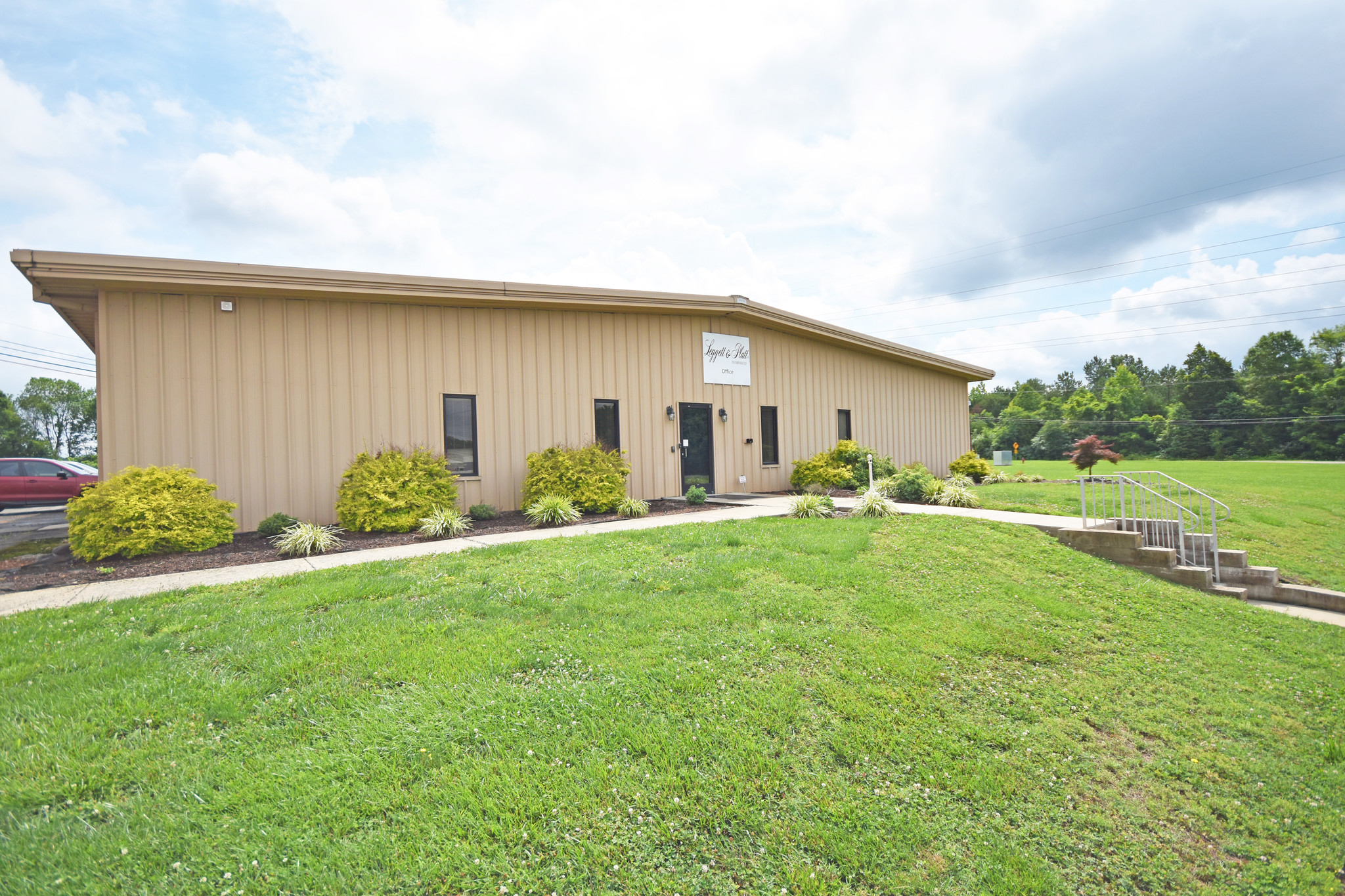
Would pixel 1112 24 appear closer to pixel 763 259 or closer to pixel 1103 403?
pixel 763 259

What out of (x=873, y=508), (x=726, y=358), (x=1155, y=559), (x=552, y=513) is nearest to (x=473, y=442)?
(x=552, y=513)

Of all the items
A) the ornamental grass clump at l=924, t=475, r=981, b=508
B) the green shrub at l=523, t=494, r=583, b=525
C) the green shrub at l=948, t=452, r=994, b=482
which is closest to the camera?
the green shrub at l=523, t=494, r=583, b=525

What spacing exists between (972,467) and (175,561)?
62.7 feet

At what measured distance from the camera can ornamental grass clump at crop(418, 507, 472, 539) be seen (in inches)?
327

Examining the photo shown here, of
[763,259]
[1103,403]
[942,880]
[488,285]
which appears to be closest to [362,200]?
[488,285]

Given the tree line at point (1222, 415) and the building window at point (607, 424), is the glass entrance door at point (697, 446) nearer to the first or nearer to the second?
the building window at point (607, 424)

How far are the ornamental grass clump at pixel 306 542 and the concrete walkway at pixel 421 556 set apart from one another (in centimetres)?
37

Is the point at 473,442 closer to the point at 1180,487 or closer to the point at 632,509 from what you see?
the point at 632,509

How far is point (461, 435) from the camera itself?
10.6 metres

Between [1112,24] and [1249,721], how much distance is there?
14.7 metres

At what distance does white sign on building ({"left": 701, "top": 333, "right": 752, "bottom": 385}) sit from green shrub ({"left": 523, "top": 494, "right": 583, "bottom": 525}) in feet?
17.5

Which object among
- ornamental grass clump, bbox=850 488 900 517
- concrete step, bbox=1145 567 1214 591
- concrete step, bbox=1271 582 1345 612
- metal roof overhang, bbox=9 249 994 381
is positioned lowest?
concrete step, bbox=1271 582 1345 612

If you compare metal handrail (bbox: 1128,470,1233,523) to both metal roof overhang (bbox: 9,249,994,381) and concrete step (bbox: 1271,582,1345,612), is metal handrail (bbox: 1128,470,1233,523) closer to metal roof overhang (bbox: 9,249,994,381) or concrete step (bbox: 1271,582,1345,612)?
concrete step (bbox: 1271,582,1345,612)

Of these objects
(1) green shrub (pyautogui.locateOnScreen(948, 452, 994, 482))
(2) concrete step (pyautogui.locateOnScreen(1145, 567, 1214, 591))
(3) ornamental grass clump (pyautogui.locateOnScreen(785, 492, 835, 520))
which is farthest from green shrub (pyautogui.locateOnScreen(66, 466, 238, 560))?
(1) green shrub (pyautogui.locateOnScreen(948, 452, 994, 482))
